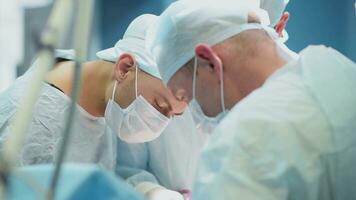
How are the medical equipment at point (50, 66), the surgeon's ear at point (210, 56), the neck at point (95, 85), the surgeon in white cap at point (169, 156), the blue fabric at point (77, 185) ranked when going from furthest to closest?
the surgeon in white cap at point (169, 156) → the neck at point (95, 85) → the surgeon's ear at point (210, 56) → the blue fabric at point (77, 185) → the medical equipment at point (50, 66)

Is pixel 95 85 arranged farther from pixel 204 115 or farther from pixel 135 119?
pixel 204 115

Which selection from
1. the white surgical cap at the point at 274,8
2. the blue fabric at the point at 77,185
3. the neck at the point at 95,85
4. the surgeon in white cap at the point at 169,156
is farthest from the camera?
the surgeon in white cap at the point at 169,156

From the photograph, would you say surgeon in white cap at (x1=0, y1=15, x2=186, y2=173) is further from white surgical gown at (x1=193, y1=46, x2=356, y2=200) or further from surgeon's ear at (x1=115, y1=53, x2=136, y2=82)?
white surgical gown at (x1=193, y1=46, x2=356, y2=200)

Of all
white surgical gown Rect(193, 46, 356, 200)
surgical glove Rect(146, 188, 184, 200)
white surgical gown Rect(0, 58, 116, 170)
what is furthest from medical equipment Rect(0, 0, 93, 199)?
surgical glove Rect(146, 188, 184, 200)

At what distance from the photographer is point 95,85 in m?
1.76

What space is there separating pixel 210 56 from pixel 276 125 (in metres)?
0.28

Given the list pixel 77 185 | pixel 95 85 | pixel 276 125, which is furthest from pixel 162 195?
pixel 77 185

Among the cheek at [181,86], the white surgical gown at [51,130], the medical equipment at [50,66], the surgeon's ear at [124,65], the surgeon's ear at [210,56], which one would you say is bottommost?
the white surgical gown at [51,130]

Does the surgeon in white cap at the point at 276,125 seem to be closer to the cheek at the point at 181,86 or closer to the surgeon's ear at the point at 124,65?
the cheek at the point at 181,86

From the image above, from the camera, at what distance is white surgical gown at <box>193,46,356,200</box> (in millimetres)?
927

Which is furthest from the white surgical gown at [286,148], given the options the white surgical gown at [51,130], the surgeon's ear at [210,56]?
the white surgical gown at [51,130]

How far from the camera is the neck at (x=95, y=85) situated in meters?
1.75

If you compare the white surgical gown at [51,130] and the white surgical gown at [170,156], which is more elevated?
the white surgical gown at [51,130]

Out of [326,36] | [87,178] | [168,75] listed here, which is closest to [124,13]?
[326,36]
